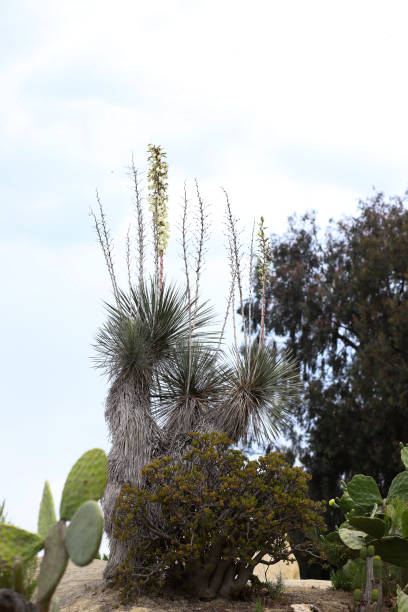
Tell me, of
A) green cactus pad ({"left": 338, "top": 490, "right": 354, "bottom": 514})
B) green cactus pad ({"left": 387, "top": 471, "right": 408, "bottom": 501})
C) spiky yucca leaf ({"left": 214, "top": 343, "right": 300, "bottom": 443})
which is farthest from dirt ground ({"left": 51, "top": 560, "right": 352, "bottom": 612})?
spiky yucca leaf ({"left": 214, "top": 343, "right": 300, "bottom": 443})

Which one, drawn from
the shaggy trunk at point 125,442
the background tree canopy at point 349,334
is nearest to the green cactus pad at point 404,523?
the shaggy trunk at point 125,442

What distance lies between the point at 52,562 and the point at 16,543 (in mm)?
295

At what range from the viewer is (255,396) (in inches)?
375

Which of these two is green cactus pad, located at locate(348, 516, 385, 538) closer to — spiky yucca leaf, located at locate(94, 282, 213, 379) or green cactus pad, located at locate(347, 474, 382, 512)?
green cactus pad, located at locate(347, 474, 382, 512)

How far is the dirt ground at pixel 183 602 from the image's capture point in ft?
23.2

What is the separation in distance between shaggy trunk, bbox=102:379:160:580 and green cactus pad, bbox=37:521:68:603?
3599mm

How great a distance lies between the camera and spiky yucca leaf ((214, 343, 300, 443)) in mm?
9195

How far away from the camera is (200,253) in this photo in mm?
10102

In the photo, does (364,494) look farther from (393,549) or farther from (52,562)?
(52,562)

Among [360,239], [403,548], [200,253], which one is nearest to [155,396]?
[200,253]

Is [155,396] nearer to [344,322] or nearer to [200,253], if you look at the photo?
[200,253]

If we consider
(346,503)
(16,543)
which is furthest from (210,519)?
Result: (16,543)

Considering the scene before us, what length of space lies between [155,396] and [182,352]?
714 millimetres

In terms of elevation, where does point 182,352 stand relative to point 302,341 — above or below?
below
